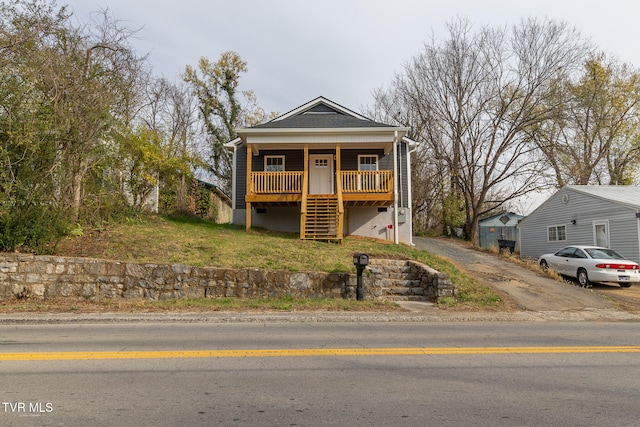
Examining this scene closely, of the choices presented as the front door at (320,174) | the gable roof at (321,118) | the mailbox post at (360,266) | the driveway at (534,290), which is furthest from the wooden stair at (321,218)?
the mailbox post at (360,266)

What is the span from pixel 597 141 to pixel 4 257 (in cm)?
3801

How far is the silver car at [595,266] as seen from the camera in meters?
14.7

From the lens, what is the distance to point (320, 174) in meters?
21.8

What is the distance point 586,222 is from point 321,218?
13.0 meters

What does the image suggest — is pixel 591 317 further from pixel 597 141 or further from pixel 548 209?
pixel 597 141

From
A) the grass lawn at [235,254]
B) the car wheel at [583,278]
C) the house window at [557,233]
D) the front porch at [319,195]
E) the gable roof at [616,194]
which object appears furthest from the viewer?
the house window at [557,233]

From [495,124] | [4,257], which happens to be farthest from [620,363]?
[495,124]

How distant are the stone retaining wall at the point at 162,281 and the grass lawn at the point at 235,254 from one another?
1.65 feet

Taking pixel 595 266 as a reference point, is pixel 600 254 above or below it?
above

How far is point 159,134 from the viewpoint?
867 inches

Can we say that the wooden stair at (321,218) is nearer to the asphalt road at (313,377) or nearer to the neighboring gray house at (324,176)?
the neighboring gray house at (324,176)

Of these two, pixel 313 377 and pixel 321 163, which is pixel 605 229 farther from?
pixel 313 377

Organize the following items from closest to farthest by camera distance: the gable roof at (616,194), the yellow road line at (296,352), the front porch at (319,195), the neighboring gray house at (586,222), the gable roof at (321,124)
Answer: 1. the yellow road line at (296,352)
2. the neighboring gray house at (586,222)
3. the gable roof at (616,194)
4. the front porch at (319,195)
5. the gable roof at (321,124)

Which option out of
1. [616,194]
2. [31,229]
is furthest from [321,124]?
[616,194]
